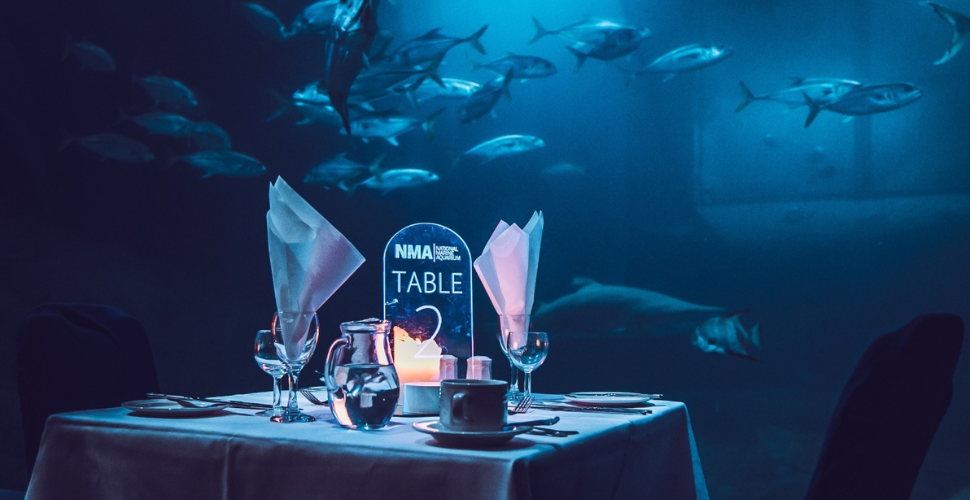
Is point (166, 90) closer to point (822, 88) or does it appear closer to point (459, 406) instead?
point (822, 88)

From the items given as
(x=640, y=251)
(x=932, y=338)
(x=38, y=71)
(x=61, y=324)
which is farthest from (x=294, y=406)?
(x=38, y=71)

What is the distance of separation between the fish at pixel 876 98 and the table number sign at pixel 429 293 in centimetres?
391

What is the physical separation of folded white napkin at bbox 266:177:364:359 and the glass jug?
17cm

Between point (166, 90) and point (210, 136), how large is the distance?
47cm

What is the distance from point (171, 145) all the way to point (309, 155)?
1098 millimetres

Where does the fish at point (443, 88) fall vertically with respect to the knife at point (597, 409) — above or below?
above

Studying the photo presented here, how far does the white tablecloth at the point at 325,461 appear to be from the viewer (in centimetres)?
115

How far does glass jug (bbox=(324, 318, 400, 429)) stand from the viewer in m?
1.41

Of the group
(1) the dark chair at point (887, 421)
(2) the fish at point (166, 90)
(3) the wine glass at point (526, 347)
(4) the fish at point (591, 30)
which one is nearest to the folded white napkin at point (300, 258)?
(3) the wine glass at point (526, 347)

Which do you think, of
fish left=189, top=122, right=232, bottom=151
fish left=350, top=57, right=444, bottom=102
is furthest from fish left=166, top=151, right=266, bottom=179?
fish left=350, top=57, right=444, bottom=102

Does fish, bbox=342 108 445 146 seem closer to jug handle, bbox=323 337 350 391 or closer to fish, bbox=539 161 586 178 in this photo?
fish, bbox=539 161 586 178

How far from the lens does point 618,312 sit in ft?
19.7

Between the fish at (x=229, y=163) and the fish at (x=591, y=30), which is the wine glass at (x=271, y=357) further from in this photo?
the fish at (x=229, y=163)

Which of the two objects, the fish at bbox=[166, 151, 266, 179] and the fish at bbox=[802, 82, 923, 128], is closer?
the fish at bbox=[802, 82, 923, 128]
